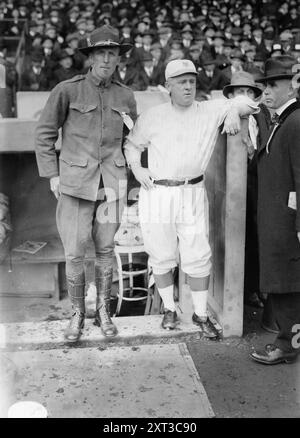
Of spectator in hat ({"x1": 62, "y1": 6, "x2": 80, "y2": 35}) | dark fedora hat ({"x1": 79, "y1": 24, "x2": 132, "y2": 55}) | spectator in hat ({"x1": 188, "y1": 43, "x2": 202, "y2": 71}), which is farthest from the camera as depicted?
spectator in hat ({"x1": 62, "y1": 6, "x2": 80, "y2": 35})

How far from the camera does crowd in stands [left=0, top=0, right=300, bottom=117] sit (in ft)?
38.0

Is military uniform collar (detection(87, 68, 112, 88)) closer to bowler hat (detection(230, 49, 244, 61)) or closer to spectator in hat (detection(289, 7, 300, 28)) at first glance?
bowler hat (detection(230, 49, 244, 61))

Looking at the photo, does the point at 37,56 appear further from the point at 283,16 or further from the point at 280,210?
the point at 280,210

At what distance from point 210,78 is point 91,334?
8.82 m

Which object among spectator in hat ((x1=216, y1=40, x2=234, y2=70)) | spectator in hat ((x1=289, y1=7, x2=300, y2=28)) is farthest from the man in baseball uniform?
spectator in hat ((x1=289, y1=7, x2=300, y2=28))

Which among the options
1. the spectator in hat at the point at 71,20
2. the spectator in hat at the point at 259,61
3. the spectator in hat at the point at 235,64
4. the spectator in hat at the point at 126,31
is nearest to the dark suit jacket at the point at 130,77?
the spectator in hat at the point at 235,64

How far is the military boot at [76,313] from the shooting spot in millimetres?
3916

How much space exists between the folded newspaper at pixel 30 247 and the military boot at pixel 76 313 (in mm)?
2016

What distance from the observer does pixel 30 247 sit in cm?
599

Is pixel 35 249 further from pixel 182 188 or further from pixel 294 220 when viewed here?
pixel 294 220

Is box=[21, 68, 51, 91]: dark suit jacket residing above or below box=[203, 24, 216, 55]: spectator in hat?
below

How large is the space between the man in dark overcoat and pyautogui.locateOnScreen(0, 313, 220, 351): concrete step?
674mm

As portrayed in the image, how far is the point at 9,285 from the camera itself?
19.5ft
